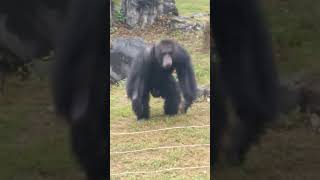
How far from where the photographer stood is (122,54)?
4.27 meters

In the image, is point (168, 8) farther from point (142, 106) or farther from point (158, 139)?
point (158, 139)

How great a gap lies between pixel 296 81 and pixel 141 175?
57.8 inches

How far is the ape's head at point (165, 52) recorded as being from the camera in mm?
4328

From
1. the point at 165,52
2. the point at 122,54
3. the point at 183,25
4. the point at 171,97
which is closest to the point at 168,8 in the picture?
the point at 183,25

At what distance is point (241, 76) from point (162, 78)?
0.63 meters

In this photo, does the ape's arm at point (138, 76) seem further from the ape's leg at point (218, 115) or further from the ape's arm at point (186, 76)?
the ape's leg at point (218, 115)

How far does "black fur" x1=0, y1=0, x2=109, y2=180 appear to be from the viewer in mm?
4305

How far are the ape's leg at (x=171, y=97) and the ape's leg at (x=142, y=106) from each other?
149 mm

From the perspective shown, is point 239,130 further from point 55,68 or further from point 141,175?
point 55,68

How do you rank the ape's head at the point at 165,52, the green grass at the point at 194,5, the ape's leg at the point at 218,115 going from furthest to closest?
1. the ape's leg at the point at 218,115
2. the ape's head at the point at 165,52
3. the green grass at the point at 194,5

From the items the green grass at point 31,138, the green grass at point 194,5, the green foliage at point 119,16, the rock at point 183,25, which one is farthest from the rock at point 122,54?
the green grass at point 31,138

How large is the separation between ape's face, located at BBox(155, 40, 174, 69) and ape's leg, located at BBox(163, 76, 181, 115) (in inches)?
4.9

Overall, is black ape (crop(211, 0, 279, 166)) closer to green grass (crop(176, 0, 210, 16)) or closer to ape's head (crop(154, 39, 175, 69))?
green grass (crop(176, 0, 210, 16))

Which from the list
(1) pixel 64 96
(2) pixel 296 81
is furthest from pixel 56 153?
(2) pixel 296 81
